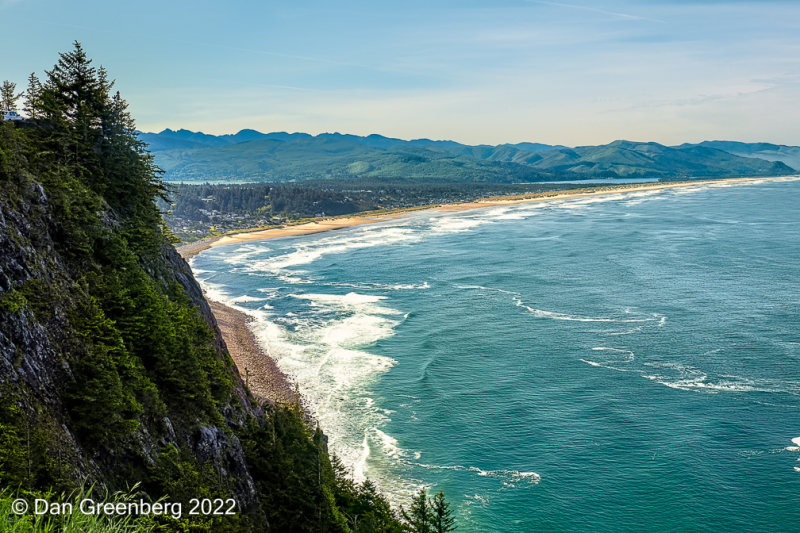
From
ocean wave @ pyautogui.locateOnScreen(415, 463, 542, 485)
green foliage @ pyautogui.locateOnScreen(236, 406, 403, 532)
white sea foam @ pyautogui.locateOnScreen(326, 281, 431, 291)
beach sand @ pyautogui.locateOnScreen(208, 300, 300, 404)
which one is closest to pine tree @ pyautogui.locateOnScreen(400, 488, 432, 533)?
green foliage @ pyautogui.locateOnScreen(236, 406, 403, 532)

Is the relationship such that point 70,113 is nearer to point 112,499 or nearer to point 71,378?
point 71,378

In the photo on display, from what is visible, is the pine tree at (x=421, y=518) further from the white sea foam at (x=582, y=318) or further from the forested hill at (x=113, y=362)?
the white sea foam at (x=582, y=318)

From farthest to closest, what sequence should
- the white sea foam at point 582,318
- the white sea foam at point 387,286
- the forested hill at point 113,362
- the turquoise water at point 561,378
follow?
the white sea foam at point 387,286, the white sea foam at point 582,318, the turquoise water at point 561,378, the forested hill at point 113,362

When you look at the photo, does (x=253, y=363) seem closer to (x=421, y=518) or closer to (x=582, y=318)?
(x=421, y=518)

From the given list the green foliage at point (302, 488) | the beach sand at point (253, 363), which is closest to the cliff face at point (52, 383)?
the green foliage at point (302, 488)

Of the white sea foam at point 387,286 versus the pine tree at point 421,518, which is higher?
the white sea foam at point 387,286

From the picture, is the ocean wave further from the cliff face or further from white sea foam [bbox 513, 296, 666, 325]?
white sea foam [bbox 513, 296, 666, 325]
